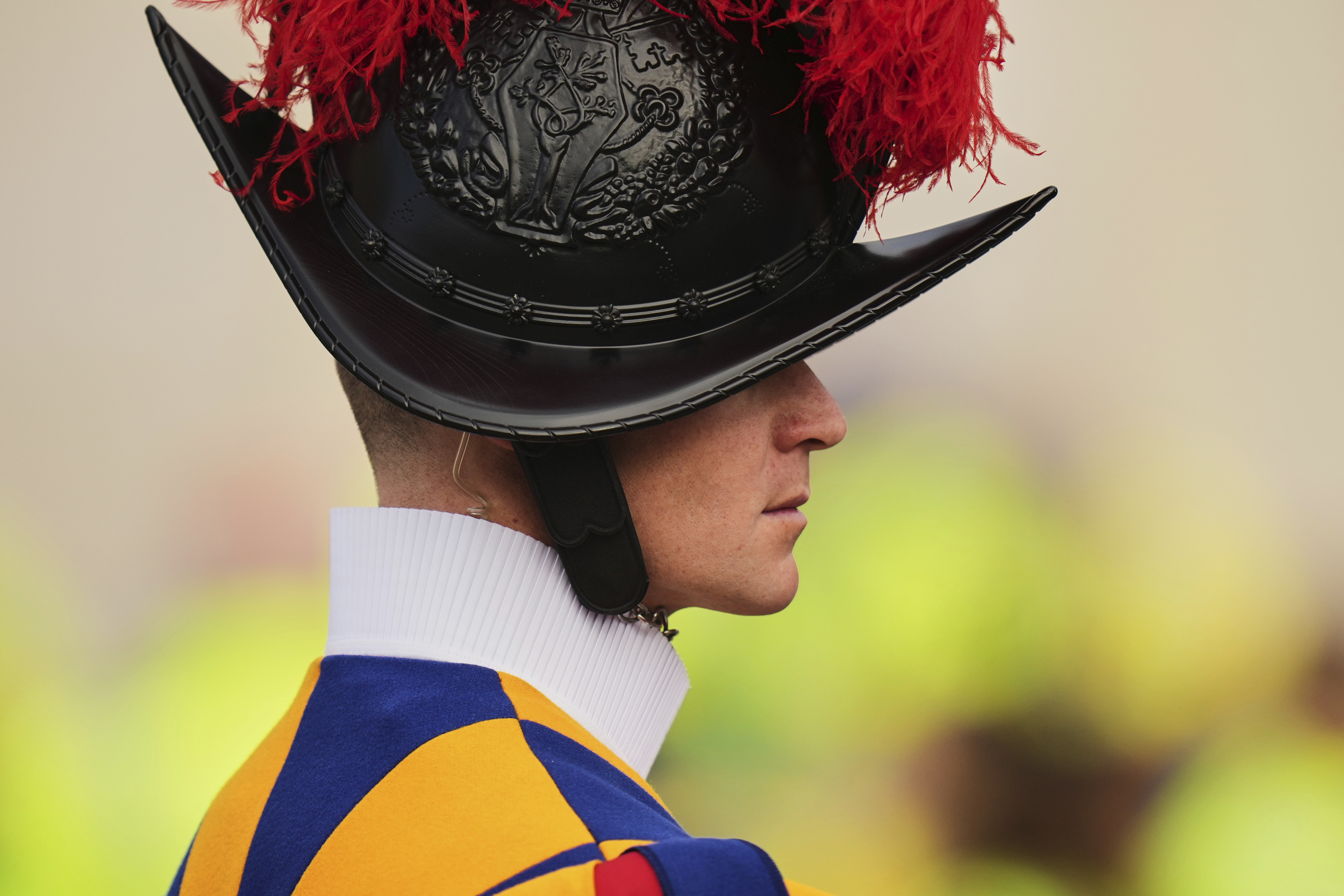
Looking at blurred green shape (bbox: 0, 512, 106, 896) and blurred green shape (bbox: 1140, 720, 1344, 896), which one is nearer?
blurred green shape (bbox: 1140, 720, 1344, 896)

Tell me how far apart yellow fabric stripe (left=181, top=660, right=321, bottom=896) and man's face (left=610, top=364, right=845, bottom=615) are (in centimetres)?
47

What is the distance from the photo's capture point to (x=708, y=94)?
114 centimetres

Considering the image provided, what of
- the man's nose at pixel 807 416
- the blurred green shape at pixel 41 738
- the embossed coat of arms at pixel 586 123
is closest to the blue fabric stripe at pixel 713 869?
the man's nose at pixel 807 416

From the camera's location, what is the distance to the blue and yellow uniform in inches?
33.9

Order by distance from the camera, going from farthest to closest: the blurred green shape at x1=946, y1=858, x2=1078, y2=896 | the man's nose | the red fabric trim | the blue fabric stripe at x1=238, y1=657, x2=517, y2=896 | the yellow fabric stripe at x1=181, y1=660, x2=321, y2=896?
the blurred green shape at x1=946, y1=858, x2=1078, y2=896
the man's nose
the yellow fabric stripe at x1=181, y1=660, x2=321, y2=896
the blue fabric stripe at x1=238, y1=657, x2=517, y2=896
the red fabric trim

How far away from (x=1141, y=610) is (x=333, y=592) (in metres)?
1.80

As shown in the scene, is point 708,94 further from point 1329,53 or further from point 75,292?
point 75,292

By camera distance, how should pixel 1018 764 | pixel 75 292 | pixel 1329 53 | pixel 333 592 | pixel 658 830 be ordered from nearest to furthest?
1. pixel 658 830
2. pixel 333 592
3. pixel 1329 53
4. pixel 1018 764
5. pixel 75 292

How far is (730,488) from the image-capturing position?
119 cm

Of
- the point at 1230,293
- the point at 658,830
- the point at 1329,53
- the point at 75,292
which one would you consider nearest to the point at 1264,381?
the point at 1230,293

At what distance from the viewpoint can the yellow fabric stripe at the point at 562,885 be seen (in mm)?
812

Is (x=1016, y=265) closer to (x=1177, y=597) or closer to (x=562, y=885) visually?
(x=1177, y=597)

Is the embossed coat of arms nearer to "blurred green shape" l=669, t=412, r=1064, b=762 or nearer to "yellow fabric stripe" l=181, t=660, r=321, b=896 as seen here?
"yellow fabric stripe" l=181, t=660, r=321, b=896

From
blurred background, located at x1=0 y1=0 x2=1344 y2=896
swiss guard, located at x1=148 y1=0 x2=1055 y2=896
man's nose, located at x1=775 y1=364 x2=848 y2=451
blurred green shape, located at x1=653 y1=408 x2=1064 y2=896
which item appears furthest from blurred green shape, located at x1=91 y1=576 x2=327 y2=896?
man's nose, located at x1=775 y1=364 x2=848 y2=451
